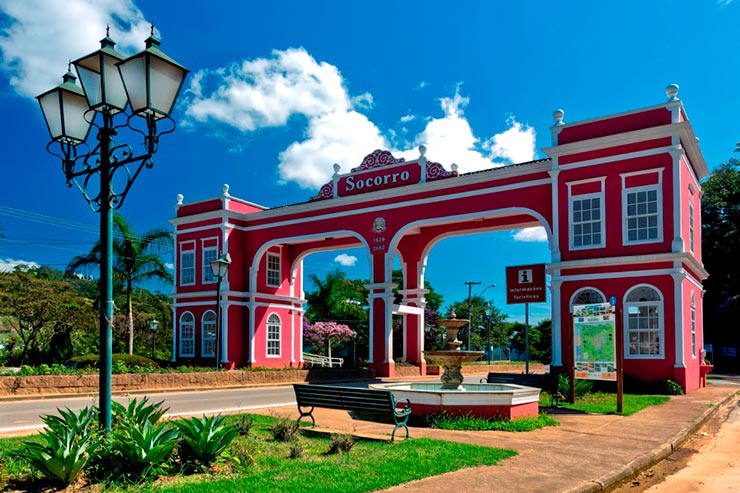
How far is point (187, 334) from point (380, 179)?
12.7 meters

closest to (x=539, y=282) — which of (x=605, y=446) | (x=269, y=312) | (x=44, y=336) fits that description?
(x=605, y=446)

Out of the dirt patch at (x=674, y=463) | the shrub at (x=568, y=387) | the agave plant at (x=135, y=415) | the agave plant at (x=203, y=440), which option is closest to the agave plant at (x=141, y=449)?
the agave plant at (x=203, y=440)

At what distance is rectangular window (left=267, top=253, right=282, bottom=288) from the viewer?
32625 millimetres

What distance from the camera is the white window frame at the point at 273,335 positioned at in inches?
1261

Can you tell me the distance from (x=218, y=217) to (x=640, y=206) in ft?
61.6

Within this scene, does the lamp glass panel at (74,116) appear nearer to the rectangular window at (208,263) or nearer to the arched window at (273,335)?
the rectangular window at (208,263)

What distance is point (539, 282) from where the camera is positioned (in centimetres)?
2122

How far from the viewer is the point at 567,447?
8969 mm

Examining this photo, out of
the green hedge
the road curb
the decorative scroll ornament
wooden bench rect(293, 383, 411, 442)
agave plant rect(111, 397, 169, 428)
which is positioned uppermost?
the decorative scroll ornament

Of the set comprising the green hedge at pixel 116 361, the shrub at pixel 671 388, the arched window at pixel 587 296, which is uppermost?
the arched window at pixel 587 296

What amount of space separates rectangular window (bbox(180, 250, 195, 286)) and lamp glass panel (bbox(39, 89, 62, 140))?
25.3 m

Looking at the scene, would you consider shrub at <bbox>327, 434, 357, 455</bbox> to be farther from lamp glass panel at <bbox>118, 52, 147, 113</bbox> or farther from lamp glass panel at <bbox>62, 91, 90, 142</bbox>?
lamp glass panel at <bbox>62, 91, 90, 142</bbox>

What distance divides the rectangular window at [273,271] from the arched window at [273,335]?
1.57 m

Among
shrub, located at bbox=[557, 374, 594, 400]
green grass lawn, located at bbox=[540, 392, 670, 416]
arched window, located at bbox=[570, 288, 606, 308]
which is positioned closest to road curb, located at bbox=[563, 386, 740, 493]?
green grass lawn, located at bbox=[540, 392, 670, 416]
